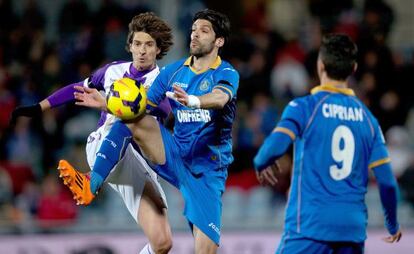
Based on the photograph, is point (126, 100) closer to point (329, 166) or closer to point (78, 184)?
point (78, 184)

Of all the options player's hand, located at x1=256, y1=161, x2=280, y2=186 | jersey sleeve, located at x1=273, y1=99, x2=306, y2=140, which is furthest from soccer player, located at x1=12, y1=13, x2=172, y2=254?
jersey sleeve, located at x1=273, y1=99, x2=306, y2=140

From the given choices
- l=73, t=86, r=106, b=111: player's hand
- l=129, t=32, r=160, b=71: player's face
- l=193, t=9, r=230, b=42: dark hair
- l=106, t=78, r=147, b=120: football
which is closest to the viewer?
l=106, t=78, r=147, b=120: football

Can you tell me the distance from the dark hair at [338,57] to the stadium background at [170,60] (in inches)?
203

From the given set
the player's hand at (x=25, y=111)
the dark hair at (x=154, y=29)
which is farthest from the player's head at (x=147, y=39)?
the player's hand at (x=25, y=111)

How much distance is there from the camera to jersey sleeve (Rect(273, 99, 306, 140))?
5121 millimetres

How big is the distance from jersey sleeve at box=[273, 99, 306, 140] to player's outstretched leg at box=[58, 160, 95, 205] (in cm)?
192

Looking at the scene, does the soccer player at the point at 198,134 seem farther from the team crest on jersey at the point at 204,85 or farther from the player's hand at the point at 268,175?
the player's hand at the point at 268,175

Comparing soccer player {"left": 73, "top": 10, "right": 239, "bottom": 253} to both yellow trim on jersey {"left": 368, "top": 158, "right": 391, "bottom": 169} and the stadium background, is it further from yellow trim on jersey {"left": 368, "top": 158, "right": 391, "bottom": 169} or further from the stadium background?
the stadium background

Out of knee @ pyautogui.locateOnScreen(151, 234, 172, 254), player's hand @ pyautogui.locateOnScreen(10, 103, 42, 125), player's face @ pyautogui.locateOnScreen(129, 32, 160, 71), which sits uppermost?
player's face @ pyautogui.locateOnScreen(129, 32, 160, 71)

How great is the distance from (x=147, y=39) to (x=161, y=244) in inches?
62.8

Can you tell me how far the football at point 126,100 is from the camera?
245 inches

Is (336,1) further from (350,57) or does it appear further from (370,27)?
(350,57)

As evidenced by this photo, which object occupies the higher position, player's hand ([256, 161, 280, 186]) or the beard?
the beard

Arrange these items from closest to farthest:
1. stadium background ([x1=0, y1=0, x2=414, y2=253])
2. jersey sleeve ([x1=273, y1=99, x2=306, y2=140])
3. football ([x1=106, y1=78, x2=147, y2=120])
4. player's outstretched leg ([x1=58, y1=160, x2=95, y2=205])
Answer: jersey sleeve ([x1=273, y1=99, x2=306, y2=140]) → football ([x1=106, y1=78, x2=147, y2=120]) → player's outstretched leg ([x1=58, y1=160, x2=95, y2=205]) → stadium background ([x1=0, y1=0, x2=414, y2=253])
